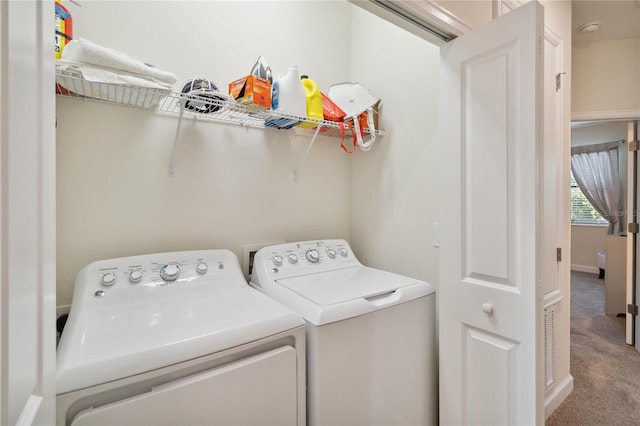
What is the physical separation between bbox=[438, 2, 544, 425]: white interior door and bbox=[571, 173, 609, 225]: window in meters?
6.25

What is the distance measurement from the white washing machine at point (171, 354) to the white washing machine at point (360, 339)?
10 centimetres

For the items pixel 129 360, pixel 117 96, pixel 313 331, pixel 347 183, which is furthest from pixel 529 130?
pixel 117 96

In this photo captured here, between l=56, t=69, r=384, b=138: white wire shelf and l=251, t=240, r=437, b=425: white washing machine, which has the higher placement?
l=56, t=69, r=384, b=138: white wire shelf

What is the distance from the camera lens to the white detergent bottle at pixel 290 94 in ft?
5.24

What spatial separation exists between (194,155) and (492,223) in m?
1.47

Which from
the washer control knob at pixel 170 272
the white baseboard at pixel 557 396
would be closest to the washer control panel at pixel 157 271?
the washer control knob at pixel 170 272

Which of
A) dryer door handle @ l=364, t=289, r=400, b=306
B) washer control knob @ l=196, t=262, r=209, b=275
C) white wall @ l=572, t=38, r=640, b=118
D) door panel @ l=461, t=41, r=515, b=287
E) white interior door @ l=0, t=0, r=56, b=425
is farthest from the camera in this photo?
white wall @ l=572, t=38, r=640, b=118

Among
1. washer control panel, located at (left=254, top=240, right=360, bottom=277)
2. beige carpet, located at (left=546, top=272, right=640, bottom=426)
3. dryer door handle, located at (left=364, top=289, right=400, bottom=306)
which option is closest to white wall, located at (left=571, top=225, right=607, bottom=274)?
beige carpet, located at (left=546, top=272, right=640, bottom=426)

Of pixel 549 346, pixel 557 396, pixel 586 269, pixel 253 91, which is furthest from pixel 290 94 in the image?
pixel 586 269

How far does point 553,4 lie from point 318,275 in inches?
87.2

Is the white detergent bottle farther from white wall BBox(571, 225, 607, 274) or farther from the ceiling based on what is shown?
white wall BBox(571, 225, 607, 274)

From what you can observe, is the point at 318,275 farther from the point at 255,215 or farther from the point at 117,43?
the point at 117,43

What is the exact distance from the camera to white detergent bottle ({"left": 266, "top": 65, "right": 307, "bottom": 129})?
1597 mm

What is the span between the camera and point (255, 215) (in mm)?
1827
